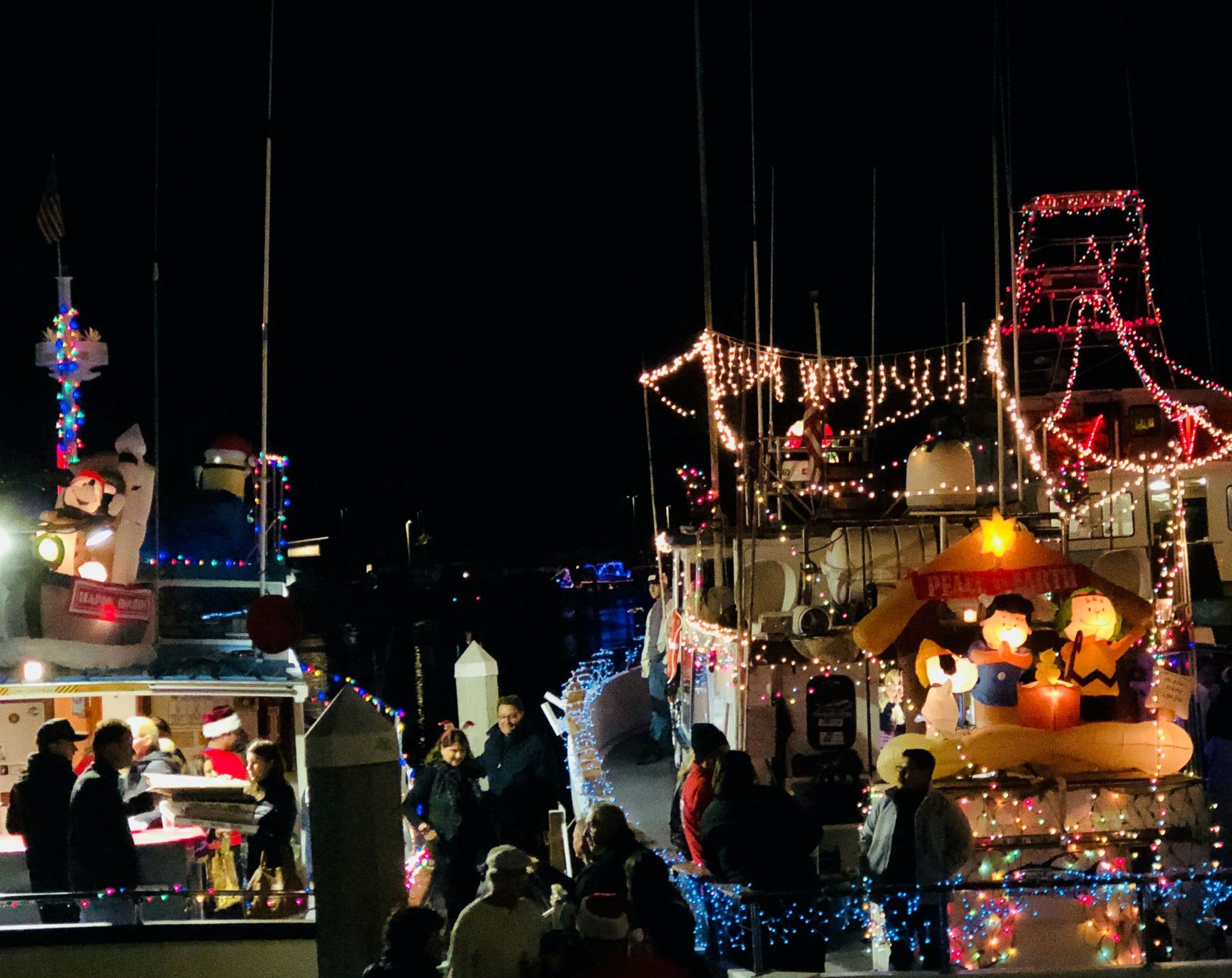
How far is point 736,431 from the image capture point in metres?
21.7

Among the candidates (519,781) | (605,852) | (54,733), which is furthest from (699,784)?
(54,733)

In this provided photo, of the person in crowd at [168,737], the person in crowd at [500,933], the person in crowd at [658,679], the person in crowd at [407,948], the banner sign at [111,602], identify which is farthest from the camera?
the person in crowd at [658,679]

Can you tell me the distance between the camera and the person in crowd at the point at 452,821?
367 inches

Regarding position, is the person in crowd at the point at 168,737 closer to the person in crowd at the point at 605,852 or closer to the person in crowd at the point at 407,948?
the person in crowd at the point at 605,852

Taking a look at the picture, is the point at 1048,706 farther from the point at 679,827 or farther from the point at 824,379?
the point at 824,379

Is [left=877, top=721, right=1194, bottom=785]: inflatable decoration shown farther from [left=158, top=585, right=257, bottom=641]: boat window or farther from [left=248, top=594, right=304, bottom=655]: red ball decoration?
[left=158, top=585, right=257, bottom=641]: boat window

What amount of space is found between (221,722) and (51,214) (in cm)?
782

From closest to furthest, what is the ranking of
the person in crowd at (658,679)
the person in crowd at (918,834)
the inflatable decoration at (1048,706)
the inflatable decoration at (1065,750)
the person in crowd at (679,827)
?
1. the person in crowd at (918,834)
2. the inflatable decoration at (1065,750)
3. the inflatable decoration at (1048,706)
4. the person in crowd at (679,827)
5. the person in crowd at (658,679)

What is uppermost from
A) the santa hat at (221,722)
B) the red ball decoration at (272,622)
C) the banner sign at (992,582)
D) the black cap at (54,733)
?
the banner sign at (992,582)

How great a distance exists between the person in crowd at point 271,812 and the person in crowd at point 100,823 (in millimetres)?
1042

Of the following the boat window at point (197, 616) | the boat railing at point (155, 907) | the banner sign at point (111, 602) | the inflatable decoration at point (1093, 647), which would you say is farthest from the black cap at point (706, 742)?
the boat window at point (197, 616)

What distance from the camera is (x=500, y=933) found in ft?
20.2

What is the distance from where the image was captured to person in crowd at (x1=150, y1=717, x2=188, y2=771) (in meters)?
11.3

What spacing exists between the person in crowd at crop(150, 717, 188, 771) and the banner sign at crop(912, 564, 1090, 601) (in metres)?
6.16
